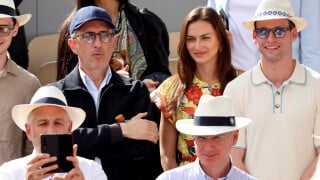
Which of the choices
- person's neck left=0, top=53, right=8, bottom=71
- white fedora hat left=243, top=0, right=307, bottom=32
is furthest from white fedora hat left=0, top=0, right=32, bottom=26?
white fedora hat left=243, top=0, right=307, bottom=32

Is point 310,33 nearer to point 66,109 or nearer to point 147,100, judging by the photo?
point 147,100

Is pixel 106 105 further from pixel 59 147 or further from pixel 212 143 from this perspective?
pixel 212 143

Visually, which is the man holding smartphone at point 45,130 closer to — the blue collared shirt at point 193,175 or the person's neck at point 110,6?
the blue collared shirt at point 193,175

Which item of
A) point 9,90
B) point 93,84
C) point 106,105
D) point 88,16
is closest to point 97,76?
point 93,84

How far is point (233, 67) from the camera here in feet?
19.9

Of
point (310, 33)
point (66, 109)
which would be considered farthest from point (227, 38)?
point (66, 109)

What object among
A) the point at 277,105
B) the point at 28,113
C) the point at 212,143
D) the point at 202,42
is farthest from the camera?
the point at 202,42

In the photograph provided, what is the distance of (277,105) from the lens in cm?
544

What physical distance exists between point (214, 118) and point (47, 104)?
990 mm

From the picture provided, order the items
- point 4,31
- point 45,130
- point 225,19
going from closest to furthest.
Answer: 1. point 45,130
2. point 4,31
3. point 225,19

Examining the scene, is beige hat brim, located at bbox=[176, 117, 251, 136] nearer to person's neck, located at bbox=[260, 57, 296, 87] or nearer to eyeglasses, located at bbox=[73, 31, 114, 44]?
person's neck, located at bbox=[260, 57, 296, 87]

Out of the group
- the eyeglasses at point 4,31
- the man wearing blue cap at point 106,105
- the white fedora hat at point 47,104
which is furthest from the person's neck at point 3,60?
the white fedora hat at point 47,104

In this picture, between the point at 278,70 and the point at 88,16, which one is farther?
the point at 88,16

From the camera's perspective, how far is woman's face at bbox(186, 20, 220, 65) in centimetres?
595
